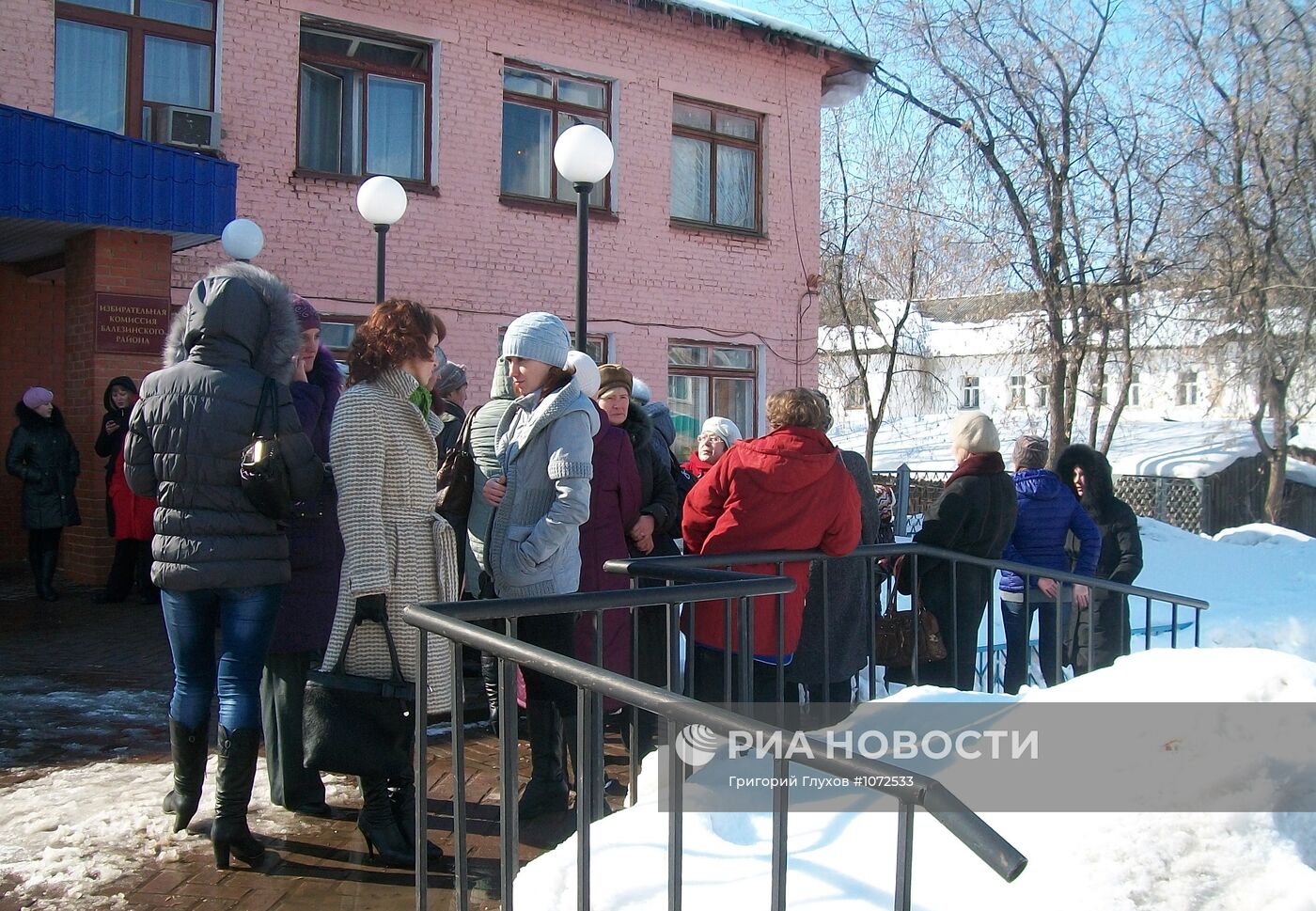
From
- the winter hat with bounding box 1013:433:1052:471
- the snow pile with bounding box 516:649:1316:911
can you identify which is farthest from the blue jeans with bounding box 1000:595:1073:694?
the snow pile with bounding box 516:649:1316:911

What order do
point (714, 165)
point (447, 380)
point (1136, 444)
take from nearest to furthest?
1. point (447, 380)
2. point (714, 165)
3. point (1136, 444)

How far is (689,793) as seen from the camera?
113 inches

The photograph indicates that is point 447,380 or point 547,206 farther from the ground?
point 547,206

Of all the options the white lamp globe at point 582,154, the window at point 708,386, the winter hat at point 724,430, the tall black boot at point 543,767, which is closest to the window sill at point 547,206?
the window at point 708,386

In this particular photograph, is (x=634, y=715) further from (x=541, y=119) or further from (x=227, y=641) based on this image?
(x=541, y=119)

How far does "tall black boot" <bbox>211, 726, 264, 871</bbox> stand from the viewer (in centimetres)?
328

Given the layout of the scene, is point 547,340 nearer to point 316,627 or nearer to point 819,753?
point 316,627

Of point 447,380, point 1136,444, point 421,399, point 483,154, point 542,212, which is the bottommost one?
point 421,399

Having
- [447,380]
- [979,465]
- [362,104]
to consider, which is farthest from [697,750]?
[362,104]

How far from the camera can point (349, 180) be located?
34.2 feet

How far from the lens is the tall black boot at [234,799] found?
10.8 feet

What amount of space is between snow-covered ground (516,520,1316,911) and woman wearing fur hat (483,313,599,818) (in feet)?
2.61

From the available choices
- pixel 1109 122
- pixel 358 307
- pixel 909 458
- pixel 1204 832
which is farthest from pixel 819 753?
pixel 909 458

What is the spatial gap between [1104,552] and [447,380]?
12.2 ft
